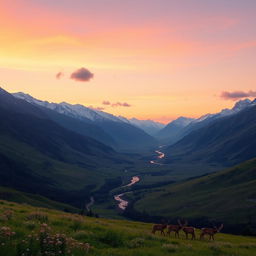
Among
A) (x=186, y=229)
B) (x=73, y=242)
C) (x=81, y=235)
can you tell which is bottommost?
(x=73, y=242)

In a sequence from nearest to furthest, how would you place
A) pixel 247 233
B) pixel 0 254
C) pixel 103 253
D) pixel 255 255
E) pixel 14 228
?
pixel 0 254 < pixel 103 253 < pixel 14 228 < pixel 255 255 < pixel 247 233

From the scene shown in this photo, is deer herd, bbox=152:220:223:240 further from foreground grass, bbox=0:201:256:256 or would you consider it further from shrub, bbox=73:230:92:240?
shrub, bbox=73:230:92:240

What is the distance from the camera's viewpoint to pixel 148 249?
19.1 m

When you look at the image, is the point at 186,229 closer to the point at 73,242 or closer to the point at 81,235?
the point at 81,235

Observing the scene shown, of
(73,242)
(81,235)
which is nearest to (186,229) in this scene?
(81,235)

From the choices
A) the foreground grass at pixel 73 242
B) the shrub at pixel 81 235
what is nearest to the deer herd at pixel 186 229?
the foreground grass at pixel 73 242

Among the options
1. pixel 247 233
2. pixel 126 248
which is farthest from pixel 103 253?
pixel 247 233

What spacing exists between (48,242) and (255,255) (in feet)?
46.9

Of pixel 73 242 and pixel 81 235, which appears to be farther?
pixel 81 235

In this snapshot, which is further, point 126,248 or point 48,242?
point 126,248

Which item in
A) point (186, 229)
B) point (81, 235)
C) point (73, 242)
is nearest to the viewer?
point (73, 242)

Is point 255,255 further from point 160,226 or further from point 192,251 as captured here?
point 160,226

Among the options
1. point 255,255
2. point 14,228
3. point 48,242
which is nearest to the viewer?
point 48,242

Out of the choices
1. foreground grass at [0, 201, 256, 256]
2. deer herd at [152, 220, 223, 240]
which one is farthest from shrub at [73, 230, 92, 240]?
deer herd at [152, 220, 223, 240]
